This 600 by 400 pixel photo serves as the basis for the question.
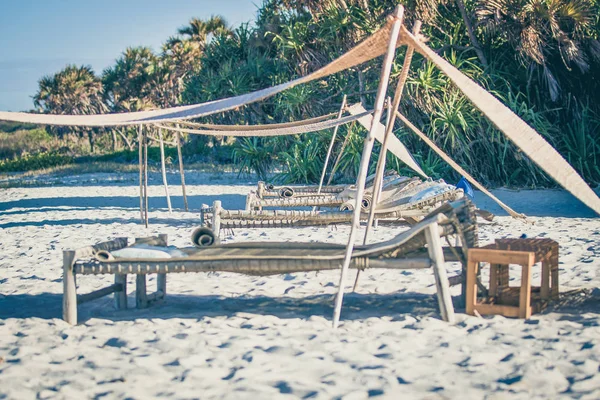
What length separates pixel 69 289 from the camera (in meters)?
3.58

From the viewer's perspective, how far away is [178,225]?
26.2 feet

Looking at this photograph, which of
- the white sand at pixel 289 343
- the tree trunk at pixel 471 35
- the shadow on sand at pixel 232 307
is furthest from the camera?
the tree trunk at pixel 471 35

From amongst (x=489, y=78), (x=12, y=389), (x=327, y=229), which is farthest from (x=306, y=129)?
(x=489, y=78)

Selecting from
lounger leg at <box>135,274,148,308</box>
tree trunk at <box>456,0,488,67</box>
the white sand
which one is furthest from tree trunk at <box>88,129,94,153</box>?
lounger leg at <box>135,274,148,308</box>

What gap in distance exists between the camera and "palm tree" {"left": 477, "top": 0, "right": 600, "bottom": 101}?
9.88 metres

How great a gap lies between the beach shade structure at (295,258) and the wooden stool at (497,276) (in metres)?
0.13

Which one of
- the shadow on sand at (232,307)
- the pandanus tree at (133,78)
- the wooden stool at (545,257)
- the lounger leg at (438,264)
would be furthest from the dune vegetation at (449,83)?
Answer: the pandanus tree at (133,78)

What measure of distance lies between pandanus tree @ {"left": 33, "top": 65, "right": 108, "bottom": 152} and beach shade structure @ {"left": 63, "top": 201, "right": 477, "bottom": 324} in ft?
92.3

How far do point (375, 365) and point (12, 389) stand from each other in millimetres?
1558

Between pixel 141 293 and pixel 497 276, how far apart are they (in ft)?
7.03

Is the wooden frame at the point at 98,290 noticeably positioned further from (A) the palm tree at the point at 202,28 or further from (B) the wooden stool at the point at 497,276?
(A) the palm tree at the point at 202,28

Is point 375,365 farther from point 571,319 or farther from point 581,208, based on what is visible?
point 581,208

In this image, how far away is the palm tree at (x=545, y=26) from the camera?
32.4ft

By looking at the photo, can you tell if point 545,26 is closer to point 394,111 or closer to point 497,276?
point 394,111
